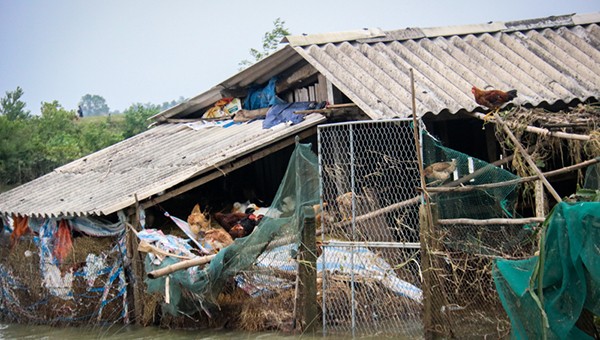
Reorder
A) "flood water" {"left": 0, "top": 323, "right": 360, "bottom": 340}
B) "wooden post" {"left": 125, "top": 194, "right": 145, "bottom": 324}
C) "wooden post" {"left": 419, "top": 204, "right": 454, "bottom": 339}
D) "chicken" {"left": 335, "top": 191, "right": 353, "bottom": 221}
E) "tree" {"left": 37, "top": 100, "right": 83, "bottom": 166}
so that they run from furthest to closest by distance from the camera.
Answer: "tree" {"left": 37, "top": 100, "right": 83, "bottom": 166}, "wooden post" {"left": 125, "top": 194, "right": 145, "bottom": 324}, "flood water" {"left": 0, "top": 323, "right": 360, "bottom": 340}, "chicken" {"left": 335, "top": 191, "right": 353, "bottom": 221}, "wooden post" {"left": 419, "top": 204, "right": 454, "bottom": 339}

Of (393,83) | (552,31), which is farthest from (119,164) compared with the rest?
(552,31)

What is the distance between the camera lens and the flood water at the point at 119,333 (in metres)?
10.0

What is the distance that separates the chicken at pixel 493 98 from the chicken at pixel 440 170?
2.16 meters

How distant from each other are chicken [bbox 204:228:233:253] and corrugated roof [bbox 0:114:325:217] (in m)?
0.92

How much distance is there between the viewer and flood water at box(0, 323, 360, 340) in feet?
32.8

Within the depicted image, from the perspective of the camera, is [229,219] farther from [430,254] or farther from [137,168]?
[430,254]

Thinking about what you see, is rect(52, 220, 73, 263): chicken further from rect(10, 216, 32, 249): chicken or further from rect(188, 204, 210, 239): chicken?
rect(188, 204, 210, 239): chicken

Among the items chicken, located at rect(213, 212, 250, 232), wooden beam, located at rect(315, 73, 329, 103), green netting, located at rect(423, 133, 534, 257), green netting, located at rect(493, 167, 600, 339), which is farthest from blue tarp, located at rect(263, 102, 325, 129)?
green netting, located at rect(493, 167, 600, 339)

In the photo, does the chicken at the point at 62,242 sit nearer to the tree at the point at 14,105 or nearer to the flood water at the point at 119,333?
the flood water at the point at 119,333

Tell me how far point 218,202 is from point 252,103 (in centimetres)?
215

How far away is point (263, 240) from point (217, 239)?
193 cm

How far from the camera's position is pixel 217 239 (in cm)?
1152

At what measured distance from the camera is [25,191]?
15.0m

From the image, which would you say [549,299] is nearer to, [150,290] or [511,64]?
[150,290]
